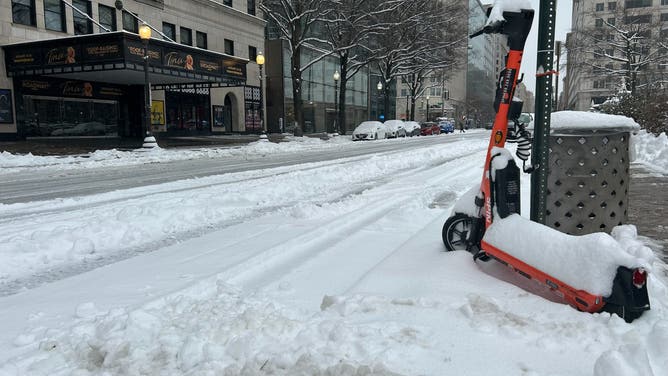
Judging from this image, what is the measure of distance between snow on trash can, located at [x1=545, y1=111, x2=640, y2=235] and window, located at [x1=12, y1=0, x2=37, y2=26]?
87.2 feet

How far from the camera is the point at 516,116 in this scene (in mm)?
3902

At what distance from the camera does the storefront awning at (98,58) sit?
2145cm

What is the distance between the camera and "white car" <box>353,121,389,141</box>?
34938mm

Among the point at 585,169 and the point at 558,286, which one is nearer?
the point at 558,286

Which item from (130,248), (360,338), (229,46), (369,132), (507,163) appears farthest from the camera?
(229,46)

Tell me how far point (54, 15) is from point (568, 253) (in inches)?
1109

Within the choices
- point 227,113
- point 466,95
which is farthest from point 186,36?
point 466,95

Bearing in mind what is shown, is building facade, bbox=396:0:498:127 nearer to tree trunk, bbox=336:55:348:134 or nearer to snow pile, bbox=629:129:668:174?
tree trunk, bbox=336:55:348:134

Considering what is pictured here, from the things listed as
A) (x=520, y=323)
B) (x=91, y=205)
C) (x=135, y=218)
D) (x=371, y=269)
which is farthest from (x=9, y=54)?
(x=520, y=323)

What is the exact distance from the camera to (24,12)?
77.0 feet

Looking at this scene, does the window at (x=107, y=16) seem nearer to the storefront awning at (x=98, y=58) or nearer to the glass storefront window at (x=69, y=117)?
the storefront awning at (x=98, y=58)

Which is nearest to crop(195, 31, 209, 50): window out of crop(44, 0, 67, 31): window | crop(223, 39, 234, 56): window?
crop(223, 39, 234, 56): window

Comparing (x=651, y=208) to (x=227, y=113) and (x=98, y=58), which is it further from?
(x=227, y=113)

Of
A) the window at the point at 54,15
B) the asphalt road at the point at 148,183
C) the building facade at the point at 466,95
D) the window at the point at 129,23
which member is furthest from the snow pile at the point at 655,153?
the building facade at the point at 466,95
